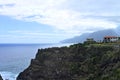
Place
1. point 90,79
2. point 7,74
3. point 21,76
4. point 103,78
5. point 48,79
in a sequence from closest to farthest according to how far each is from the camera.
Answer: point 103,78
point 90,79
point 48,79
point 21,76
point 7,74

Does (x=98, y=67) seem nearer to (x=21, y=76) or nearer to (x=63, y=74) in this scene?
(x=63, y=74)

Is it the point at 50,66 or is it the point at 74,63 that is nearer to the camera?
the point at 74,63

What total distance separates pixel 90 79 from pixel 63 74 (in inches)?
627

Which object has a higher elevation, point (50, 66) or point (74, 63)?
point (74, 63)

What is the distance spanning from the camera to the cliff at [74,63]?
112950 mm

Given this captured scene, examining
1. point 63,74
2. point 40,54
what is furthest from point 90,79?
point 40,54

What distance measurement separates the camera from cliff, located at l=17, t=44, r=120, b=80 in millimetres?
112950

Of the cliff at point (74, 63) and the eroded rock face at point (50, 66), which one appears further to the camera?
the eroded rock face at point (50, 66)

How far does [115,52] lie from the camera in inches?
4424

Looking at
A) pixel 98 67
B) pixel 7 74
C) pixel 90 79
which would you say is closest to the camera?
pixel 90 79

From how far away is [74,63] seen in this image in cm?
12550

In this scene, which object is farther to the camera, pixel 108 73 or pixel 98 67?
pixel 98 67

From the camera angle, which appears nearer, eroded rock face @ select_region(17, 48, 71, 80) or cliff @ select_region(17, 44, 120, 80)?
cliff @ select_region(17, 44, 120, 80)

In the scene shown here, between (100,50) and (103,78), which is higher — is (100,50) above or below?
above
